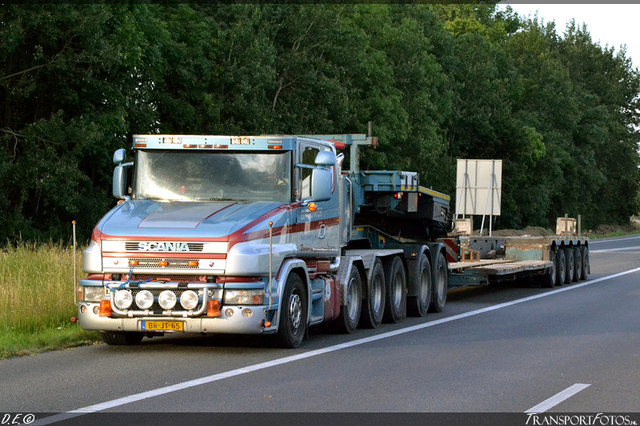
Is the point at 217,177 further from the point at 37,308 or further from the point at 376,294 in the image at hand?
the point at 376,294

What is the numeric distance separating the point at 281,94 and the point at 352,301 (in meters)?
32.6

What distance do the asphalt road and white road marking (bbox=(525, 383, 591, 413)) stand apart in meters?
0.02

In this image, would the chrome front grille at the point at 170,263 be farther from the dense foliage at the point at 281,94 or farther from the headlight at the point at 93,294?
the dense foliage at the point at 281,94

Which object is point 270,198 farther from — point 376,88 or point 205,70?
point 376,88

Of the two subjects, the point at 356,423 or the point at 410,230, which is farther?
the point at 410,230

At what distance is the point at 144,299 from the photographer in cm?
1137

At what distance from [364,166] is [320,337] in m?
43.0

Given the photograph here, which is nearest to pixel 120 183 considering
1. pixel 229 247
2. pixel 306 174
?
pixel 229 247

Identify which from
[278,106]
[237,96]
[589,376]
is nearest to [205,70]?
[237,96]

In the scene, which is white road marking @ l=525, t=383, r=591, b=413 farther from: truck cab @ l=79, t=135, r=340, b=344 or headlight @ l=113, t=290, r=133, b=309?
headlight @ l=113, t=290, r=133, b=309

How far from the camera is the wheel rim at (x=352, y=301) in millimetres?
14502

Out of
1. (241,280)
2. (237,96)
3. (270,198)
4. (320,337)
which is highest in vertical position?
(237,96)

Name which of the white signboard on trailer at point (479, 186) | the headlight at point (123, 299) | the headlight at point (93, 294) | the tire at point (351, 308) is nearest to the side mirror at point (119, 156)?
the headlight at point (93, 294)

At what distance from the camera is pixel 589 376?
10477mm
